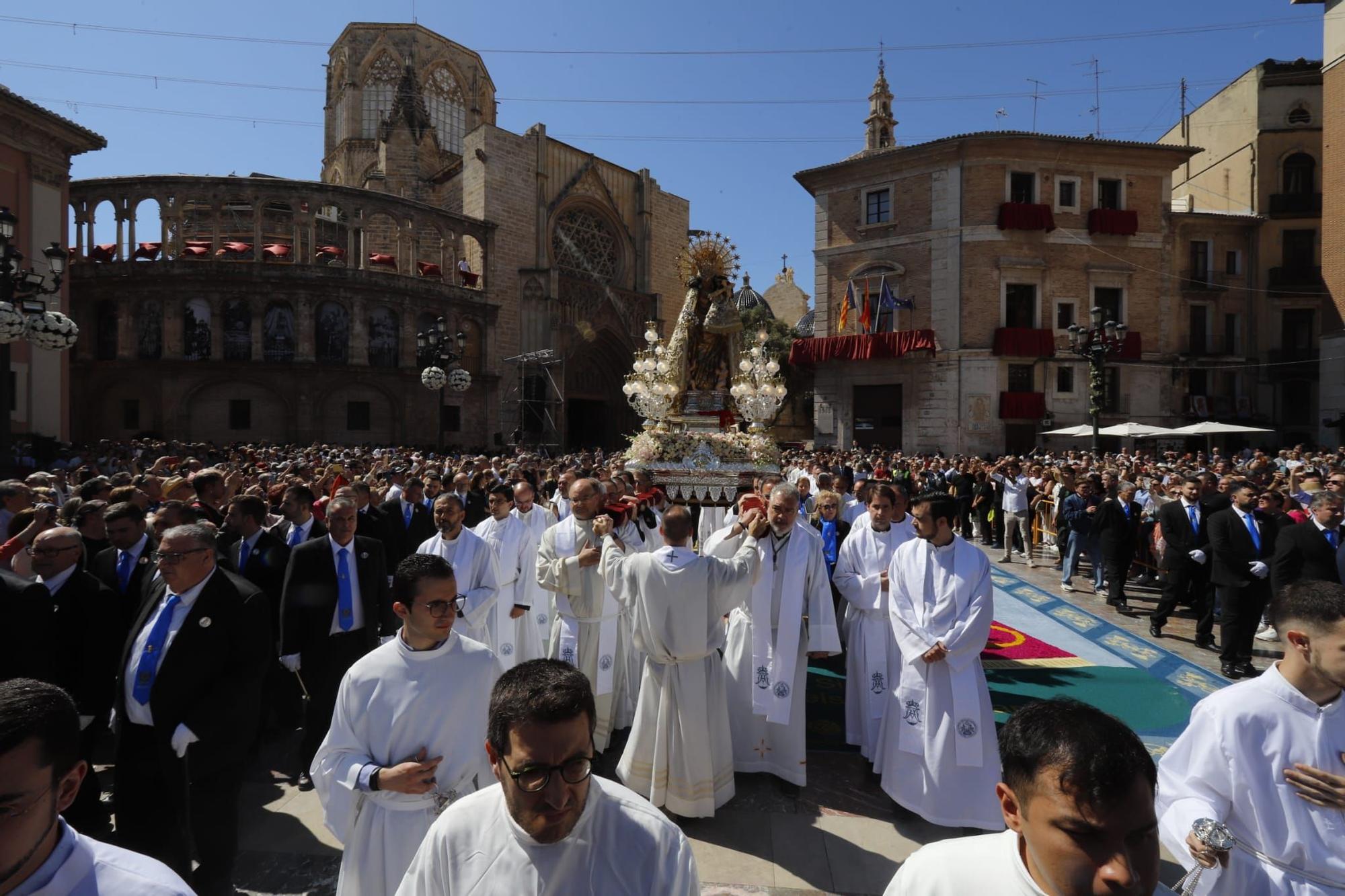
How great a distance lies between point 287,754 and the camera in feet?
18.2

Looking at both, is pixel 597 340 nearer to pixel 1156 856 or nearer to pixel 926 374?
pixel 926 374

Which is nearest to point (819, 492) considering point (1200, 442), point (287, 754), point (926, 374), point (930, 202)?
point (287, 754)

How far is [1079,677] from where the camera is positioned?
25.0ft

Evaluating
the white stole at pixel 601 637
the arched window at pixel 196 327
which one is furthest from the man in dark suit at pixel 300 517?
the arched window at pixel 196 327

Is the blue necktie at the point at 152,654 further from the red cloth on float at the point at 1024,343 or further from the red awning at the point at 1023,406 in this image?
the red cloth on float at the point at 1024,343

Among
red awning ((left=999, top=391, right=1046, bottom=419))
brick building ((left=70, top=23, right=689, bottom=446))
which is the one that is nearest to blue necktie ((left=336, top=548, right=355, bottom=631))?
brick building ((left=70, top=23, right=689, bottom=446))

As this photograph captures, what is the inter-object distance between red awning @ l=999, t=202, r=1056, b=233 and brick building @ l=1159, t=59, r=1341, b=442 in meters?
6.12

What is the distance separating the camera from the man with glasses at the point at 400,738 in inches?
110

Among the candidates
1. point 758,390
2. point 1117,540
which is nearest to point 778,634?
point 1117,540

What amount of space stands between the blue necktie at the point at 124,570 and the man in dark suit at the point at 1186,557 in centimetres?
1027

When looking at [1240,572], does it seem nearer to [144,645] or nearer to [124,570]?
[144,645]

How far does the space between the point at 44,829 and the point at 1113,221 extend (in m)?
33.0

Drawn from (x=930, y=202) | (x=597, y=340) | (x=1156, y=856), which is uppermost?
(x=930, y=202)

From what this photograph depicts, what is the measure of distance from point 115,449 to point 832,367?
2398cm
